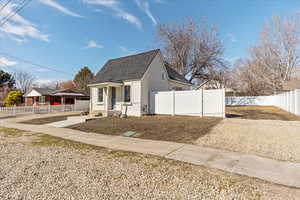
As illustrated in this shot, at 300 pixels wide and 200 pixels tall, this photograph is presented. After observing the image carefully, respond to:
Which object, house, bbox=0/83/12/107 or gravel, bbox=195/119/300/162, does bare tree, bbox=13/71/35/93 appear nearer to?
house, bbox=0/83/12/107

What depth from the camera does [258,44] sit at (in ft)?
83.9

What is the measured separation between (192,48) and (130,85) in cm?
1476

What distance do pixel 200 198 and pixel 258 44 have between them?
103ft

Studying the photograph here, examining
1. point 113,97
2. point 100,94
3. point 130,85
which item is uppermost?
point 130,85

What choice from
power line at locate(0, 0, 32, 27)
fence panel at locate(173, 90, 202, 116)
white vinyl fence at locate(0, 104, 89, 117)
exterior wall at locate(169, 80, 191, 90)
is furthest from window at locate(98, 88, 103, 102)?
white vinyl fence at locate(0, 104, 89, 117)

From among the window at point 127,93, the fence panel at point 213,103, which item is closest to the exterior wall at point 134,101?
the window at point 127,93

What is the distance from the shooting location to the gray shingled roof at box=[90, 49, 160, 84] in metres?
13.3

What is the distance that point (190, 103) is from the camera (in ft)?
37.6

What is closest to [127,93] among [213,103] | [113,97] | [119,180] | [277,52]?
[113,97]

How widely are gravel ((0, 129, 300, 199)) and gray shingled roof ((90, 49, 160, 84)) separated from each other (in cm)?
951

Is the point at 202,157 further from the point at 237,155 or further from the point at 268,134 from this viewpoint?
the point at 268,134

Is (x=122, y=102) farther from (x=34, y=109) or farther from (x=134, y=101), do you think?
(x=34, y=109)

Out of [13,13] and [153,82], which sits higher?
[13,13]

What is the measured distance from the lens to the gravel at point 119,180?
2.48 metres
